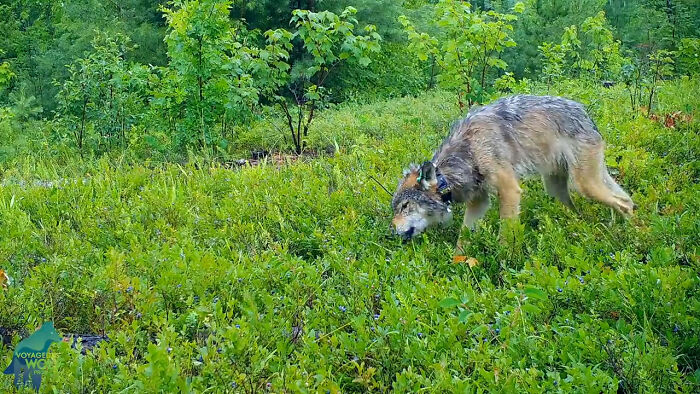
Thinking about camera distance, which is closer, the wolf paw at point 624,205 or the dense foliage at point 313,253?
the dense foliage at point 313,253

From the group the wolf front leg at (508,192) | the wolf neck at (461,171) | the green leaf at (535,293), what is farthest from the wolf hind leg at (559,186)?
the green leaf at (535,293)

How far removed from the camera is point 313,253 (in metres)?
5.17

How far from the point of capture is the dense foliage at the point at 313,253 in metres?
2.95

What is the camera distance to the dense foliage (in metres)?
2.95

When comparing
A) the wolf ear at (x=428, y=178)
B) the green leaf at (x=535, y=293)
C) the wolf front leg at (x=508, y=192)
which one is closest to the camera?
the green leaf at (x=535, y=293)

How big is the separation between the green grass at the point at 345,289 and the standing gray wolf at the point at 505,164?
0.23m

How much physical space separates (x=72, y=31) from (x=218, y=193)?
1809cm

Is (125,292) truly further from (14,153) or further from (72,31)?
(72,31)

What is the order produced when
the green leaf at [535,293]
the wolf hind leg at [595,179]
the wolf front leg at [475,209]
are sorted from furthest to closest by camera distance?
the wolf front leg at [475,209] < the wolf hind leg at [595,179] < the green leaf at [535,293]

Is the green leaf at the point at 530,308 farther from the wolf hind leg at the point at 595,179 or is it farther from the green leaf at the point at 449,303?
the wolf hind leg at the point at 595,179

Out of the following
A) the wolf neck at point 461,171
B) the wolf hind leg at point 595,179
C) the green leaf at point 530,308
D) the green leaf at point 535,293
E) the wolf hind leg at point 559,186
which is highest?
the green leaf at point 535,293

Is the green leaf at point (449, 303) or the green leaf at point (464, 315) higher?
the green leaf at point (449, 303)

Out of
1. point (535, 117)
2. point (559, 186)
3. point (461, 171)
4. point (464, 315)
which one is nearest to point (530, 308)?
point (464, 315)

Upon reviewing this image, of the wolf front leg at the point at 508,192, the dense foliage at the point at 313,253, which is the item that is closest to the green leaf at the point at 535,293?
the dense foliage at the point at 313,253
